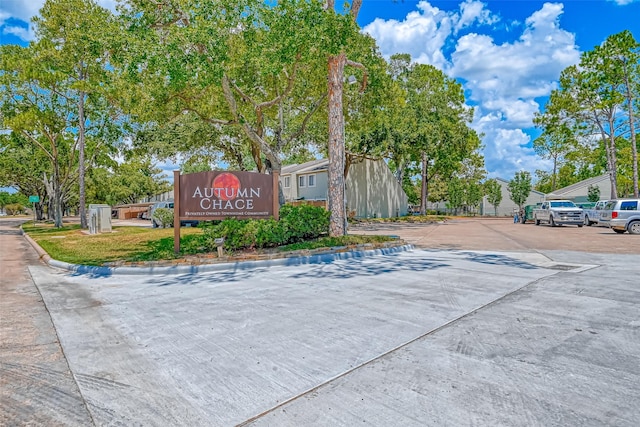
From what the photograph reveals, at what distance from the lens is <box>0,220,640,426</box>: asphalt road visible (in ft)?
8.31

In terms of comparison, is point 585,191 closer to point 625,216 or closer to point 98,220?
point 625,216

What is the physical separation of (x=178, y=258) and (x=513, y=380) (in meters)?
7.77

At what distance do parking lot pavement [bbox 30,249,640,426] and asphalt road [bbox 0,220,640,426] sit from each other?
2 centimetres

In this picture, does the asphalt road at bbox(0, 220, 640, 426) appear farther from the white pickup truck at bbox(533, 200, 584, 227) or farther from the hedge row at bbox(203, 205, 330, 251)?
the white pickup truck at bbox(533, 200, 584, 227)

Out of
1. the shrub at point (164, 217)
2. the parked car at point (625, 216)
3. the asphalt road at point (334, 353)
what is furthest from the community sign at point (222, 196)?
the parked car at point (625, 216)

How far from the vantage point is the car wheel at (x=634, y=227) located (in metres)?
16.8

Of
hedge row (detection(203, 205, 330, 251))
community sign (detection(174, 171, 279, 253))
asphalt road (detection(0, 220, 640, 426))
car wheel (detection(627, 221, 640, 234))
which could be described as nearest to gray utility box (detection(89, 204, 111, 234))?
community sign (detection(174, 171, 279, 253))

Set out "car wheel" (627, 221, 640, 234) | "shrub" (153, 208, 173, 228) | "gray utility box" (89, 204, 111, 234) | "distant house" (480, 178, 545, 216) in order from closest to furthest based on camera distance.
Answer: "car wheel" (627, 221, 640, 234) → "gray utility box" (89, 204, 111, 234) → "shrub" (153, 208, 173, 228) → "distant house" (480, 178, 545, 216)

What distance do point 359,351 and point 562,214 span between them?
80.0 ft

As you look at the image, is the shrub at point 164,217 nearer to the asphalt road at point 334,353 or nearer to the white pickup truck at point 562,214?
the asphalt road at point 334,353

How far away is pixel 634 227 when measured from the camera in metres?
16.9

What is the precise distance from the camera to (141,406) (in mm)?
2631

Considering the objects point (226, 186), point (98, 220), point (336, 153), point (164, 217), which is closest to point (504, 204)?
point (164, 217)

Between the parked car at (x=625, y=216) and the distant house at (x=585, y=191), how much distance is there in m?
→ 29.8
